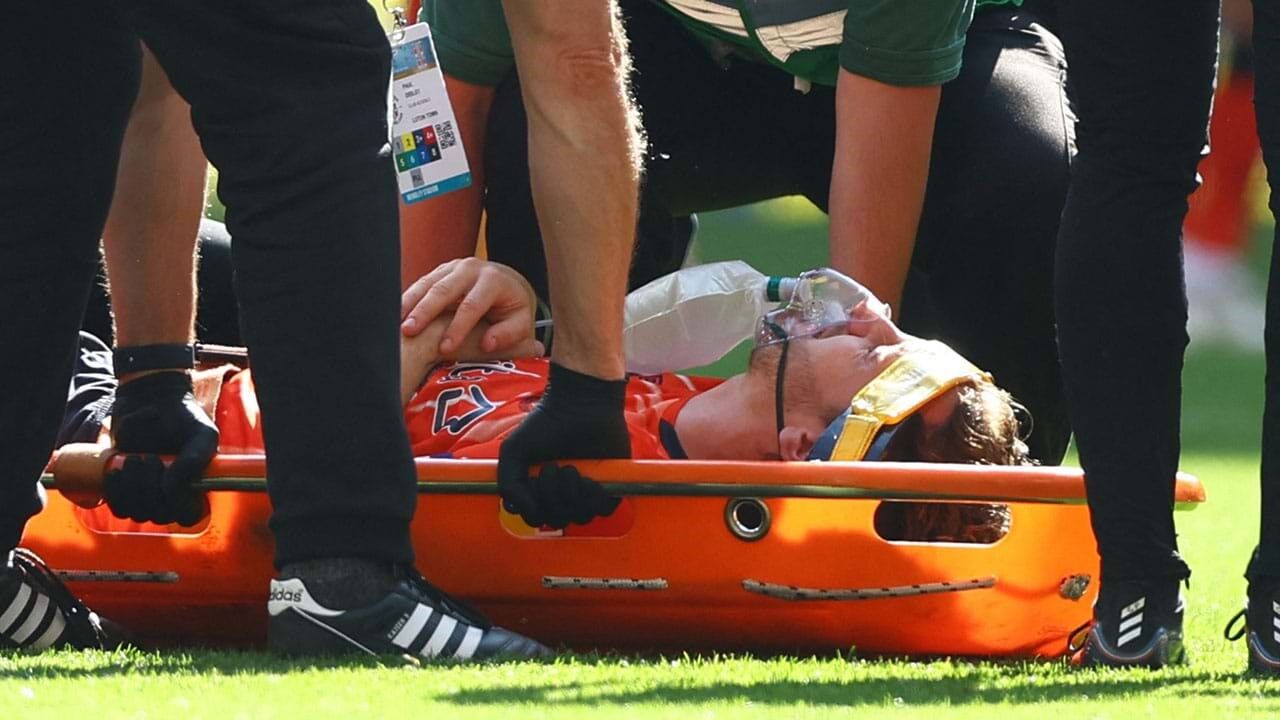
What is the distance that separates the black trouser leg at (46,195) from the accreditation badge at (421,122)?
73cm

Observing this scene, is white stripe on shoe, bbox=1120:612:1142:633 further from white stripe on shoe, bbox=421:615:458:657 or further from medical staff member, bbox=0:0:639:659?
white stripe on shoe, bbox=421:615:458:657

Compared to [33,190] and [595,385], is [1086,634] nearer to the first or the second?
[595,385]

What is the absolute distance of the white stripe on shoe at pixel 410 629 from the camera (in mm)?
2115

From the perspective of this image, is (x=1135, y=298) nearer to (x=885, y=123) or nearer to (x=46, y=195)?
(x=885, y=123)

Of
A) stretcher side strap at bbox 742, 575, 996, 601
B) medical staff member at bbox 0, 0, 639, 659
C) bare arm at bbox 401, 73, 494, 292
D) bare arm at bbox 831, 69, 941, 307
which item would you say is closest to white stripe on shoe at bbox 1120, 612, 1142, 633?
stretcher side strap at bbox 742, 575, 996, 601

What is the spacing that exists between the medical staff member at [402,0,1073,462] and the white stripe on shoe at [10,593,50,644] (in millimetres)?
1044

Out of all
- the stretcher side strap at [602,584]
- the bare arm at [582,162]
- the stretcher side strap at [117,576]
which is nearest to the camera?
the bare arm at [582,162]

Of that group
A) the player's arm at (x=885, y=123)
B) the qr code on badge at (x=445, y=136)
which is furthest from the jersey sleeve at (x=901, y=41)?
the qr code on badge at (x=445, y=136)

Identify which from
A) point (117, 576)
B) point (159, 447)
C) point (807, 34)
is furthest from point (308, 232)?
point (807, 34)

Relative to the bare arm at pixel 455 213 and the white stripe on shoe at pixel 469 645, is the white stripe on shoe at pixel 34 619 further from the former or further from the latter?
the bare arm at pixel 455 213

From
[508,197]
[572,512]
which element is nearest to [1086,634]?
[572,512]

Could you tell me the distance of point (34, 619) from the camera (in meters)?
2.35

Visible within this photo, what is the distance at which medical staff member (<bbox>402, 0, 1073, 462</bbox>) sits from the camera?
10.2 feet

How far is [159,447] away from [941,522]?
0.96 metres
